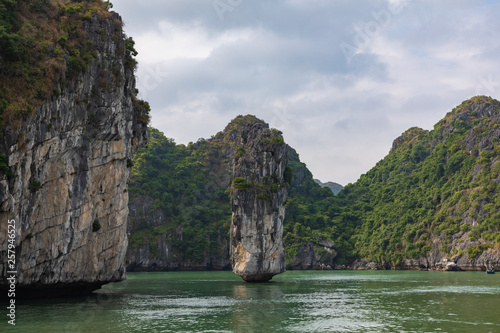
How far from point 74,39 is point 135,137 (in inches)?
430

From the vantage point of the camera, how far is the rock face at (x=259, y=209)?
201 ft

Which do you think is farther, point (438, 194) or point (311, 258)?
point (438, 194)

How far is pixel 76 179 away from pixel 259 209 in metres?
32.0

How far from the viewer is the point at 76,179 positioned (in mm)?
34188

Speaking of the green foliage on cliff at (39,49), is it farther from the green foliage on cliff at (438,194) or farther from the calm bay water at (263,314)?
the green foliage on cliff at (438,194)

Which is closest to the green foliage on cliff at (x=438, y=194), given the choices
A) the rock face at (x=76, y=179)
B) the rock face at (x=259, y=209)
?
the rock face at (x=259, y=209)

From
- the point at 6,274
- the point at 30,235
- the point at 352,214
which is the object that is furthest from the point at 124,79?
the point at 352,214

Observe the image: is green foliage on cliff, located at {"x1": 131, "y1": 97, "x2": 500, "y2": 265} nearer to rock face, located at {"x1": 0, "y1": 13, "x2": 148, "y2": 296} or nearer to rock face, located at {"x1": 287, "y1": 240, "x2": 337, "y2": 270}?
rock face, located at {"x1": 287, "y1": 240, "x2": 337, "y2": 270}

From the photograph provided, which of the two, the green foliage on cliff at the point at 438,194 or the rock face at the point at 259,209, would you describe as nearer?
the rock face at the point at 259,209

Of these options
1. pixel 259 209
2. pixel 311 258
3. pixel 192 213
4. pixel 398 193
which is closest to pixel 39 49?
pixel 259 209

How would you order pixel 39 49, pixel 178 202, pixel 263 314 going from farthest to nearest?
pixel 178 202, pixel 39 49, pixel 263 314

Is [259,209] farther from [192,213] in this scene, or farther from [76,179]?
[192,213]

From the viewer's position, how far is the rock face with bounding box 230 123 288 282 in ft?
201

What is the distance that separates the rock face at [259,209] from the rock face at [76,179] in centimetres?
2363
